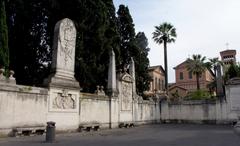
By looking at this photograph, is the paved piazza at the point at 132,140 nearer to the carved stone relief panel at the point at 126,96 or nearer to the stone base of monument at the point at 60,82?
the stone base of monument at the point at 60,82

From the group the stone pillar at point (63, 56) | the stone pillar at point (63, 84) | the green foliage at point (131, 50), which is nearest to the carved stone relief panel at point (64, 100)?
the stone pillar at point (63, 84)

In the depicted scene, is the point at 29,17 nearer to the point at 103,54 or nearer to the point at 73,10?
the point at 73,10

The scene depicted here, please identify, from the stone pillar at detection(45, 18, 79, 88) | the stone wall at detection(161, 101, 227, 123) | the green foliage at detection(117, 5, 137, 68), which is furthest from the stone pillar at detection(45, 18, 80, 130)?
the green foliage at detection(117, 5, 137, 68)

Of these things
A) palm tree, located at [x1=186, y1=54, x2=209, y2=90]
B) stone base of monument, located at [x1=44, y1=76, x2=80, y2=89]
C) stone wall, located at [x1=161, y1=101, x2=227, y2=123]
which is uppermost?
palm tree, located at [x1=186, y1=54, x2=209, y2=90]

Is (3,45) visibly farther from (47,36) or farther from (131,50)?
(131,50)

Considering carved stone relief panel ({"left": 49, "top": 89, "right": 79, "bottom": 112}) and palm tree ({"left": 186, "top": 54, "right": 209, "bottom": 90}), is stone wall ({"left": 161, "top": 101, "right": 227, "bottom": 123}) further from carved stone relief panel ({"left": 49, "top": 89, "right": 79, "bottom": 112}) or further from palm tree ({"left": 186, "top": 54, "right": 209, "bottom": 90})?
palm tree ({"left": 186, "top": 54, "right": 209, "bottom": 90})

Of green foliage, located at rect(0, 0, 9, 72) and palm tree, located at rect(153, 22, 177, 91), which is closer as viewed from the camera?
green foliage, located at rect(0, 0, 9, 72)

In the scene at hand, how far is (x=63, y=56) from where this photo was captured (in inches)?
682

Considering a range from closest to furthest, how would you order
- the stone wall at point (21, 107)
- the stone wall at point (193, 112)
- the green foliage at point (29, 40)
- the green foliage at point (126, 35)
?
the stone wall at point (21, 107) → the green foliage at point (29, 40) → the stone wall at point (193, 112) → the green foliage at point (126, 35)

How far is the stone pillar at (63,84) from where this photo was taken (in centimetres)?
1627

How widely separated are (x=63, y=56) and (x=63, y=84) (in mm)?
1699

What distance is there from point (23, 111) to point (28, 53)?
11.8m

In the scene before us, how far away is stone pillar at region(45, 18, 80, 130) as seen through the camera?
16266mm

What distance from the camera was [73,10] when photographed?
2528 cm
